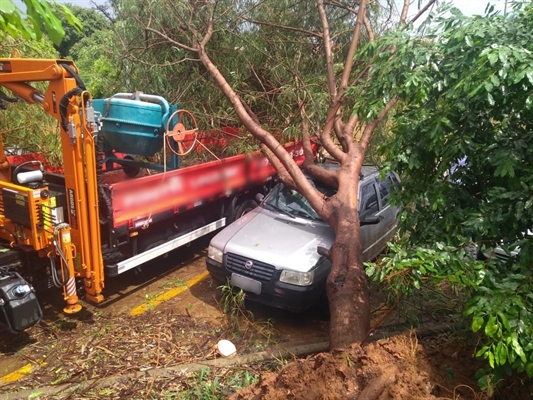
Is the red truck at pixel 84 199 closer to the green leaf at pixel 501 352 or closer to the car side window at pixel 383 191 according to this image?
the car side window at pixel 383 191

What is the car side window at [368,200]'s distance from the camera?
20.2ft

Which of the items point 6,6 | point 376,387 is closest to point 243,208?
point 376,387

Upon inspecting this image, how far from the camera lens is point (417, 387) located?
2904mm

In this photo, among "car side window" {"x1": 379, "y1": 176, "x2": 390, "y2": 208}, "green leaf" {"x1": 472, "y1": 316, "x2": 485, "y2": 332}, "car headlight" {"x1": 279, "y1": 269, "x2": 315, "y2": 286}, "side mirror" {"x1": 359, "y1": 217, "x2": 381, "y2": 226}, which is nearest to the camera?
"green leaf" {"x1": 472, "y1": 316, "x2": 485, "y2": 332}

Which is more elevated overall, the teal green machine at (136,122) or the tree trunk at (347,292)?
the teal green machine at (136,122)

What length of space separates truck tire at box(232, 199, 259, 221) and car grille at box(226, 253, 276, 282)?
2.00 m

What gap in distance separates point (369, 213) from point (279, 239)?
5.19 ft

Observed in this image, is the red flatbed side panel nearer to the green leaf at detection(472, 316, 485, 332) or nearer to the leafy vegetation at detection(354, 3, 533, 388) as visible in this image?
the leafy vegetation at detection(354, 3, 533, 388)

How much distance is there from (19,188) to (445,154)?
4194mm

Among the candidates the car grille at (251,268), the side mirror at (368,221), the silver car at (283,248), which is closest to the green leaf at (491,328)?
the silver car at (283,248)

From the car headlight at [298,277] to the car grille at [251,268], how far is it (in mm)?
153

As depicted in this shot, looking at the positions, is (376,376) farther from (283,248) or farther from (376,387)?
(283,248)

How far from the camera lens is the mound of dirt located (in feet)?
9.50

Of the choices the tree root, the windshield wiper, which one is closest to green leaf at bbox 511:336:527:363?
the tree root
